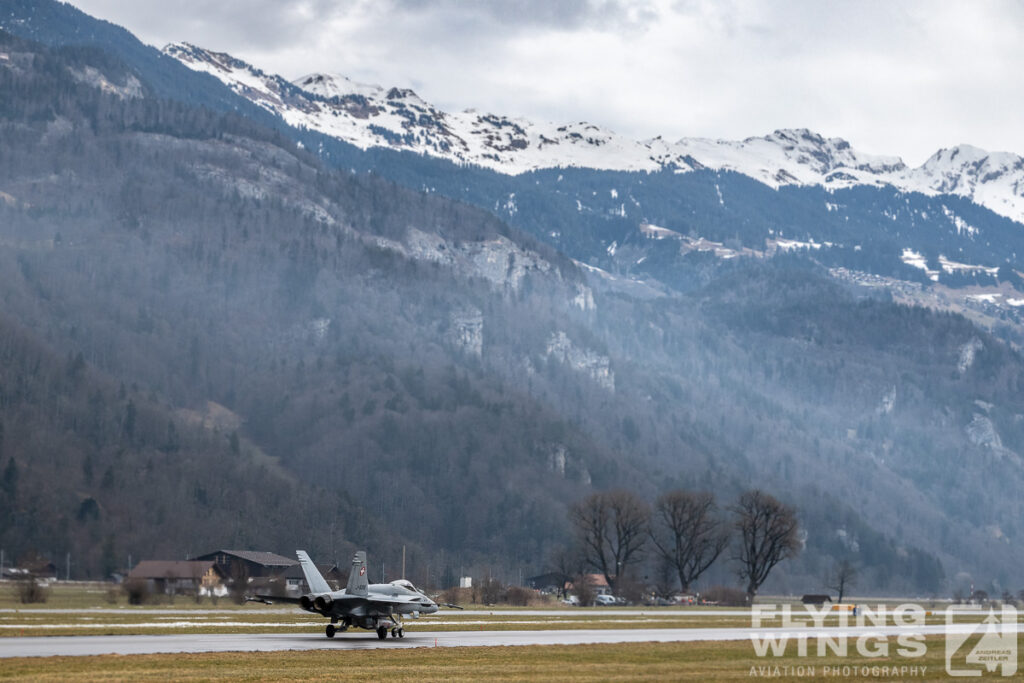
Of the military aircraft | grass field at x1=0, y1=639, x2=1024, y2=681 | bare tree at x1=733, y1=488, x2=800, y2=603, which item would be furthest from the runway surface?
bare tree at x1=733, y1=488, x2=800, y2=603

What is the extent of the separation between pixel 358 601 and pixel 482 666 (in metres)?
16.4

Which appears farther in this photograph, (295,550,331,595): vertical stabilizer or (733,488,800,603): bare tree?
(733,488,800,603): bare tree

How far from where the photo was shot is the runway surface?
5950cm

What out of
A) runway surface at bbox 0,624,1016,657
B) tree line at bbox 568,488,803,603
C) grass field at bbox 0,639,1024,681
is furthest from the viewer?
tree line at bbox 568,488,803,603

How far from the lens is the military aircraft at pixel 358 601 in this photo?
224 ft

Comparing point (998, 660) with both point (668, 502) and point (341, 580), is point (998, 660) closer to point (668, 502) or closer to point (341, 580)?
point (341, 580)

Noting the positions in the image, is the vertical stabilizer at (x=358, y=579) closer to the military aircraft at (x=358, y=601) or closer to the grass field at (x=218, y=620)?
the military aircraft at (x=358, y=601)

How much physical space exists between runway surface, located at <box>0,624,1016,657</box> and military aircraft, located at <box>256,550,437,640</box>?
0.96 metres

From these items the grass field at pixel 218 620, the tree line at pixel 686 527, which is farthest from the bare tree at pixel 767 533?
the grass field at pixel 218 620

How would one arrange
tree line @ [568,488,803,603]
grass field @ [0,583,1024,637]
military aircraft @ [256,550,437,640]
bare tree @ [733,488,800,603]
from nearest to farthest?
military aircraft @ [256,550,437,640], grass field @ [0,583,1024,637], bare tree @ [733,488,800,603], tree line @ [568,488,803,603]

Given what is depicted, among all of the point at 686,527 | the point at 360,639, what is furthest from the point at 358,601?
the point at 686,527

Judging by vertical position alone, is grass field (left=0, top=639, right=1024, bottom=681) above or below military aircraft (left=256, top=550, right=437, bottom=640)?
below

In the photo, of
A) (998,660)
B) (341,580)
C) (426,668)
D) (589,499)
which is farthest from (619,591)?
(426,668)

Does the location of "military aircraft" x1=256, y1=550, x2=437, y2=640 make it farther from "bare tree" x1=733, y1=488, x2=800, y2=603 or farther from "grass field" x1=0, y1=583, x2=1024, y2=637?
"bare tree" x1=733, y1=488, x2=800, y2=603
